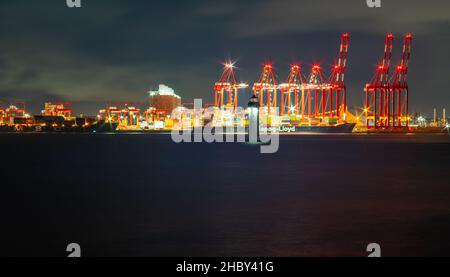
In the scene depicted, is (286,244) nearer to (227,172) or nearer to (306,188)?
(306,188)

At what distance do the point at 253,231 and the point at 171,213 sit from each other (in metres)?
2.82

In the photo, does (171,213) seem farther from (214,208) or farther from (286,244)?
(286,244)

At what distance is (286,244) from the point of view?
32.6 ft

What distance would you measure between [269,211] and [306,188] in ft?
18.2

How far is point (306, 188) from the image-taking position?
19.0 meters

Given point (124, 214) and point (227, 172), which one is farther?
point (227, 172)
